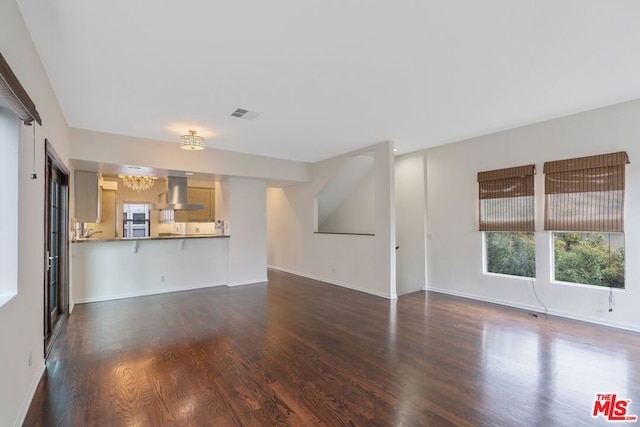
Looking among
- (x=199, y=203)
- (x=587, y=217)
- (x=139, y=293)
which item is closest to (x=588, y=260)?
(x=587, y=217)

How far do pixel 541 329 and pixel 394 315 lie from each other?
5.62 feet

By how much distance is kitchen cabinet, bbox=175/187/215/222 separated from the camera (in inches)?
302

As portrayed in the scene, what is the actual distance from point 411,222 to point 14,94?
5832mm

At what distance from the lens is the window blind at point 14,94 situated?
57.7 inches

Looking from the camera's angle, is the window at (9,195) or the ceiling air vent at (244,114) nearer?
the window at (9,195)

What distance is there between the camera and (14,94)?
1597 mm

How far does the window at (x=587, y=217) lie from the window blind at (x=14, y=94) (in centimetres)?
544

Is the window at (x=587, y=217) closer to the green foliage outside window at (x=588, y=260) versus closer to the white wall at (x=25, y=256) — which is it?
the green foliage outside window at (x=588, y=260)

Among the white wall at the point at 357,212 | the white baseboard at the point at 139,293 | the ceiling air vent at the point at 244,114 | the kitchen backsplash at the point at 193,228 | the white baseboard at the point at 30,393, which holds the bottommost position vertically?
the white baseboard at the point at 139,293

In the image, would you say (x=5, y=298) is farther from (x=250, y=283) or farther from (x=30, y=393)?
(x=250, y=283)

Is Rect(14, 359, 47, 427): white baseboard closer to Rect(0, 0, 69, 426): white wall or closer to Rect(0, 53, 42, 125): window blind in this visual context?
Rect(0, 0, 69, 426): white wall

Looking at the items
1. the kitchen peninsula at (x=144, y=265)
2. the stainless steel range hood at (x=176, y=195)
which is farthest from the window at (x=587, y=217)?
the stainless steel range hood at (x=176, y=195)

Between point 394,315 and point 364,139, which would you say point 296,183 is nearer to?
point 364,139

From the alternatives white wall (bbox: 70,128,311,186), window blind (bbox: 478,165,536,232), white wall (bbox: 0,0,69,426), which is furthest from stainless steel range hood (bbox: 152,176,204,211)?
window blind (bbox: 478,165,536,232)
